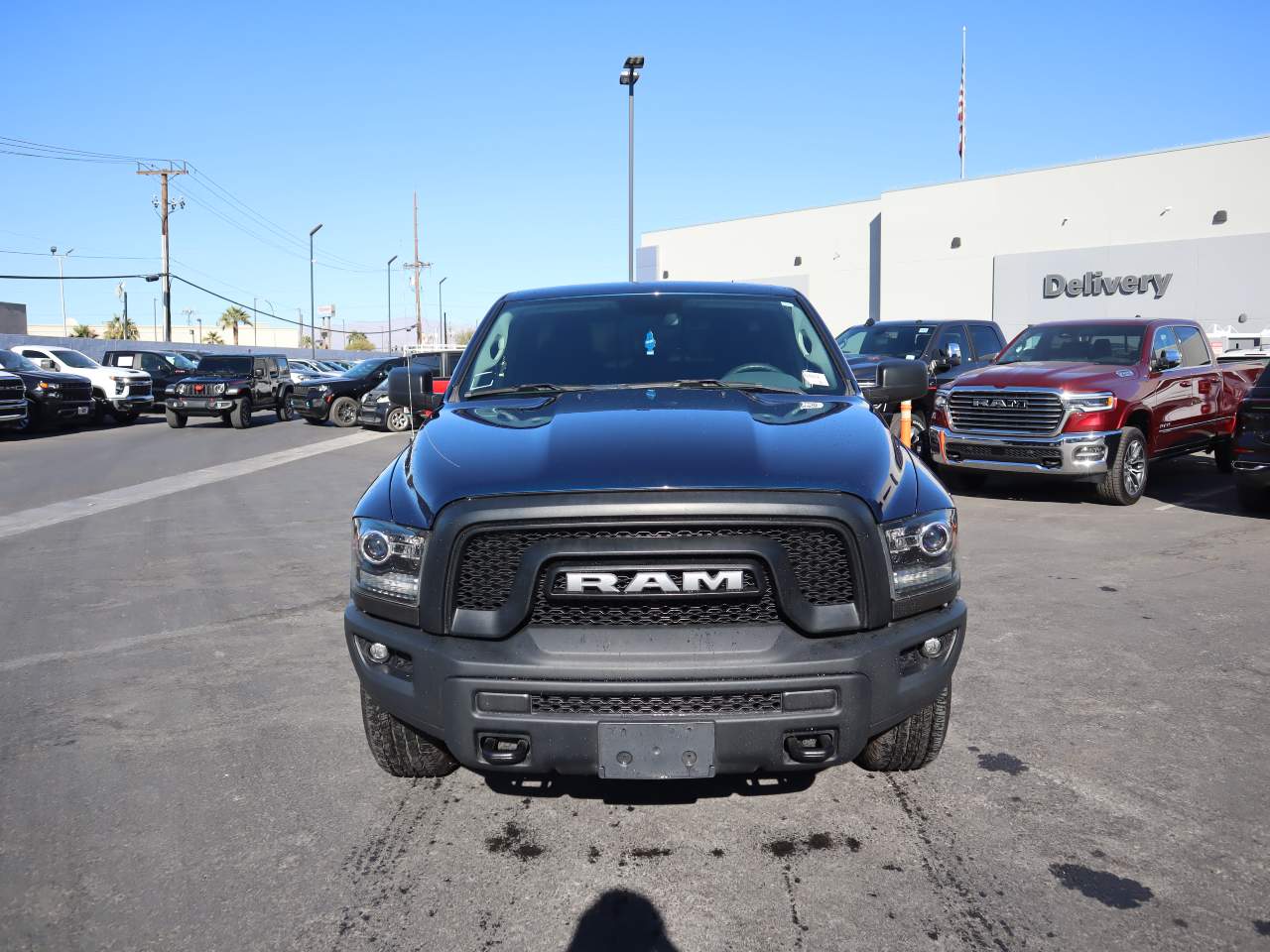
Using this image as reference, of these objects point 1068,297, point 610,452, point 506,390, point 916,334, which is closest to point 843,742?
point 610,452

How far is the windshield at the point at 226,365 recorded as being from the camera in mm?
A: 23984

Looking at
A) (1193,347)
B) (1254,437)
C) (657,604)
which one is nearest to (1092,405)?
(1254,437)

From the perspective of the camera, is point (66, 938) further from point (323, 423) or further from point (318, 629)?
point (323, 423)

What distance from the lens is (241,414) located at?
23188mm

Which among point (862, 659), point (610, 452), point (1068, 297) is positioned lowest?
point (862, 659)

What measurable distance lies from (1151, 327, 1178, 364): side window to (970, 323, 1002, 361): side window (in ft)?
12.5

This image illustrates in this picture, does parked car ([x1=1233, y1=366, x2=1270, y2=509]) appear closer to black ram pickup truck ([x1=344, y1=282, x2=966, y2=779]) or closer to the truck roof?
the truck roof

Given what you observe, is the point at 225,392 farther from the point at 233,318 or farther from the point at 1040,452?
the point at 233,318

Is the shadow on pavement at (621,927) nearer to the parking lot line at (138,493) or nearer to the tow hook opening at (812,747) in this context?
the tow hook opening at (812,747)

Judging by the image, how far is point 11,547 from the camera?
27.7 feet

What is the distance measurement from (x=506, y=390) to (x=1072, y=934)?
9.43 ft

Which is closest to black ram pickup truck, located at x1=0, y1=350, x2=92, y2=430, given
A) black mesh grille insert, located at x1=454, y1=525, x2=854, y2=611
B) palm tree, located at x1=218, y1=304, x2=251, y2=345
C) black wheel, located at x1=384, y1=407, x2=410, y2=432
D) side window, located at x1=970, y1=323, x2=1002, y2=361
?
black wheel, located at x1=384, y1=407, x2=410, y2=432

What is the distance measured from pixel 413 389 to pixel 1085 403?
7.68m

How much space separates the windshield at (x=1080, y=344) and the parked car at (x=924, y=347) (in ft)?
5.20
